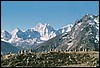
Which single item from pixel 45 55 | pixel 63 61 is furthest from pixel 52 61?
pixel 45 55

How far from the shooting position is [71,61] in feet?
411

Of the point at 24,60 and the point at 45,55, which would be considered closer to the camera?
the point at 24,60

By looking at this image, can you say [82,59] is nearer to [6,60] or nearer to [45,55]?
[45,55]

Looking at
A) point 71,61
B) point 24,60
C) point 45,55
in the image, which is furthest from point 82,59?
point 24,60

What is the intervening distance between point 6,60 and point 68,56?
30486 millimetres

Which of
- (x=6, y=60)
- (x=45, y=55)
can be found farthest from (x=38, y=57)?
(x=6, y=60)

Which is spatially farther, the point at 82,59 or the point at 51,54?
the point at 51,54

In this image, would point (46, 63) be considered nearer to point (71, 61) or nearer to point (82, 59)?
point (71, 61)

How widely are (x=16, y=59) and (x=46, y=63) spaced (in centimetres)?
Answer: 1535

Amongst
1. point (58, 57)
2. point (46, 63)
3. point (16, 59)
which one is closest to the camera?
point (46, 63)

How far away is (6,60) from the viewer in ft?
412

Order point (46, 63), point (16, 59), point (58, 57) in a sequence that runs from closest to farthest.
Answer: point (46, 63) → point (16, 59) → point (58, 57)

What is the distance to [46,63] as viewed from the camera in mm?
119125

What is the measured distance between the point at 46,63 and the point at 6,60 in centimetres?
1806
